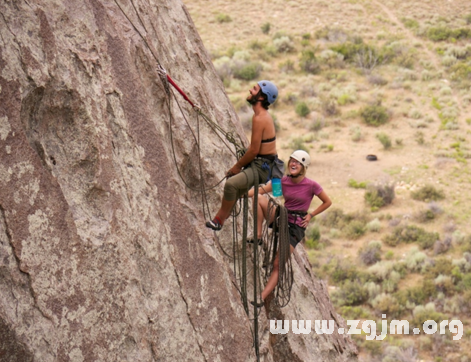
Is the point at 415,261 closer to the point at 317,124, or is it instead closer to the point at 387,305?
the point at 387,305

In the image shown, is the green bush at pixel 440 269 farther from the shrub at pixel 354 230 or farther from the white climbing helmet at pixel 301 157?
Result: the white climbing helmet at pixel 301 157

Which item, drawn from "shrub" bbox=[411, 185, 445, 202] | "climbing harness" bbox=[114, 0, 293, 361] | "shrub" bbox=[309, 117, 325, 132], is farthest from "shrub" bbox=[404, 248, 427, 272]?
"climbing harness" bbox=[114, 0, 293, 361]

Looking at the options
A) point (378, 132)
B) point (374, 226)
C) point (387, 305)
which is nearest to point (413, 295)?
point (387, 305)

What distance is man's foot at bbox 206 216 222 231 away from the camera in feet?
20.3

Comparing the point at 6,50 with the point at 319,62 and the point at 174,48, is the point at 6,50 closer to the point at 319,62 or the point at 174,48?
the point at 174,48

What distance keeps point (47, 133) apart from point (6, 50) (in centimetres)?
77

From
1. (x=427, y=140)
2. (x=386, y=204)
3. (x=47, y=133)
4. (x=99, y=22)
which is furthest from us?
(x=427, y=140)

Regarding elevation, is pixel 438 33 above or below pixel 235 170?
below

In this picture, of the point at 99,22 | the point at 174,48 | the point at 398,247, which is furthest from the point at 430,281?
the point at 99,22

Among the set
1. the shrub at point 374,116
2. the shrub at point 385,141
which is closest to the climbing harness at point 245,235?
the shrub at point 385,141

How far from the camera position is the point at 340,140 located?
26.9 meters

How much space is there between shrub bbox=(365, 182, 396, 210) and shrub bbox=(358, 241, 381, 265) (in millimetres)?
2570

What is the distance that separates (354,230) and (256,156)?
48.1ft

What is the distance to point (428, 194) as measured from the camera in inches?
869
